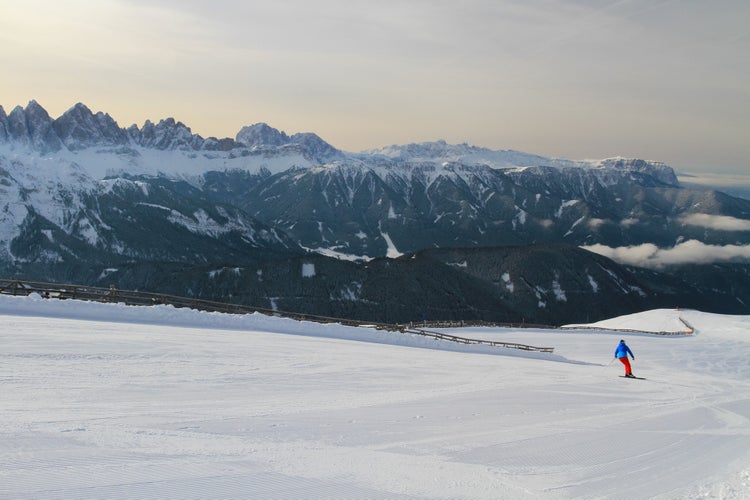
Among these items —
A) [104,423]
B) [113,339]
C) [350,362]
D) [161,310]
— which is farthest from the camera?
[161,310]

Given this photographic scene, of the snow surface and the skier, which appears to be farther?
the skier

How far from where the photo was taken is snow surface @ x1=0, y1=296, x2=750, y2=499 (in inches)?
359

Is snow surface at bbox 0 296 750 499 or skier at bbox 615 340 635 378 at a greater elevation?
skier at bbox 615 340 635 378

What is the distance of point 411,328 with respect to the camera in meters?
52.7

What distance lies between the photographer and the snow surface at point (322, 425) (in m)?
9.12

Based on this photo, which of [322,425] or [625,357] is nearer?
[322,425]

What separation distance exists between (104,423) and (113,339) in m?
11.6

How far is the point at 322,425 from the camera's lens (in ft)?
41.7

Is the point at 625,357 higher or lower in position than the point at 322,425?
higher

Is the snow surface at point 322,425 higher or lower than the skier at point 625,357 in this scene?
lower

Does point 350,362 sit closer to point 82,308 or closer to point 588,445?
point 588,445

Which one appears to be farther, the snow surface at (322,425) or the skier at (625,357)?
the skier at (625,357)

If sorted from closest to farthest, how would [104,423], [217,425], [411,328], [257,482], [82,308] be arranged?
[257,482]
[104,423]
[217,425]
[82,308]
[411,328]

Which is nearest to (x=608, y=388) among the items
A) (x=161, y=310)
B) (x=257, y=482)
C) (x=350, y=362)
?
(x=350, y=362)
